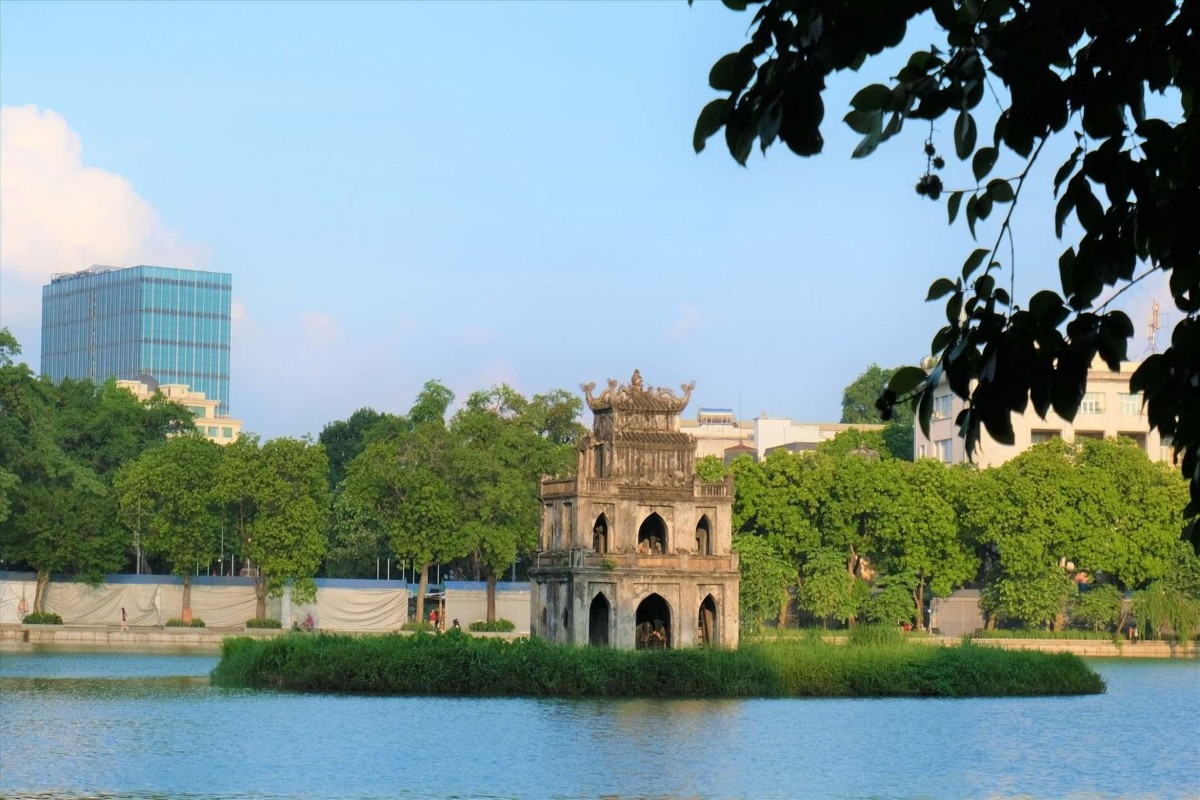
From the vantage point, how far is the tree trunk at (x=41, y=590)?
77.4m

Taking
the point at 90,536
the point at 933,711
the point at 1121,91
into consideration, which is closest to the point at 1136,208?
the point at 1121,91

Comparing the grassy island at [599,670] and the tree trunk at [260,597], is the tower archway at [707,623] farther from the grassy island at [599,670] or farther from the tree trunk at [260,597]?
the tree trunk at [260,597]

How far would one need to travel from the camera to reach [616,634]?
52812mm

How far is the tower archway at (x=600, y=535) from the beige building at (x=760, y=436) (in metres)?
59.9

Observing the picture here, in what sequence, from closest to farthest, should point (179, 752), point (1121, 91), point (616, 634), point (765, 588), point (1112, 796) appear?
point (1121, 91), point (1112, 796), point (179, 752), point (616, 634), point (765, 588)

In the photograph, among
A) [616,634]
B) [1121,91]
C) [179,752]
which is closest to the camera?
[1121,91]

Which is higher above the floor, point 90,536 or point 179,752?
point 90,536

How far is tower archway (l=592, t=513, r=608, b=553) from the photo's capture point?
54.5m

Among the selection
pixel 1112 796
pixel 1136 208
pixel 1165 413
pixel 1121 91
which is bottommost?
pixel 1112 796

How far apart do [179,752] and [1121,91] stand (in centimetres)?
2945

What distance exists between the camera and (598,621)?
54875 millimetres

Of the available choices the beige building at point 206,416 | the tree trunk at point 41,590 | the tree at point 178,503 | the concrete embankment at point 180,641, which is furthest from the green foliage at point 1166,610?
the beige building at point 206,416

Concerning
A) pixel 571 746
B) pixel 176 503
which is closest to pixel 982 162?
pixel 571 746

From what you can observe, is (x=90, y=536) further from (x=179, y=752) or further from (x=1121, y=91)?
(x=1121, y=91)
